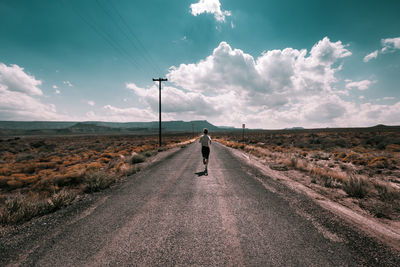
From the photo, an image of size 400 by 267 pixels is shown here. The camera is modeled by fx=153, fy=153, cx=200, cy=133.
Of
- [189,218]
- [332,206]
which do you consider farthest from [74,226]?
[332,206]

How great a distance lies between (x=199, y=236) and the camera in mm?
2988

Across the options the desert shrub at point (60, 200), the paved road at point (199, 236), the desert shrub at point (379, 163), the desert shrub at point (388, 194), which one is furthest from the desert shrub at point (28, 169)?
the desert shrub at point (379, 163)

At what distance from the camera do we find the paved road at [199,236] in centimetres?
244

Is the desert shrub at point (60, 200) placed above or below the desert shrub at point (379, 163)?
below

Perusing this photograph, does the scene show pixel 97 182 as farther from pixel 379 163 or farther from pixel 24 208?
pixel 379 163

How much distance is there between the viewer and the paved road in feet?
8.00

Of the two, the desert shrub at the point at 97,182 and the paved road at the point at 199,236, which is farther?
the desert shrub at the point at 97,182

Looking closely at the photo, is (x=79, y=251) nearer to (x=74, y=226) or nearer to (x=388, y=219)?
(x=74, y=226)

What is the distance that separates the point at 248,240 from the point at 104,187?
565 cm

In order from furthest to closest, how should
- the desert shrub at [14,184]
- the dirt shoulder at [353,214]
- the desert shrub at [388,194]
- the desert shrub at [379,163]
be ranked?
the desert shrub at [379,163]
the desert shrub at [14,184]
the desert shrub at [388,194]
the dirt shoulder at [353,214]

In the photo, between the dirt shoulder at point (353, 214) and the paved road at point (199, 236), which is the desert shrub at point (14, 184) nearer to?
the paved road at point (199, 236)

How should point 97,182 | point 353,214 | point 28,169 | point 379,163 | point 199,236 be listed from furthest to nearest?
point 379,163 < point 28,169 < point 97,182 < point 353,214 < point 199,236

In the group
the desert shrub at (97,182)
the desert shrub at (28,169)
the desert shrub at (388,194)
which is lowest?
the desert shrub at (28,169)

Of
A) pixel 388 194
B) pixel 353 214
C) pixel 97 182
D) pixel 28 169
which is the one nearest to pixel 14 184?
pixel 28 169
